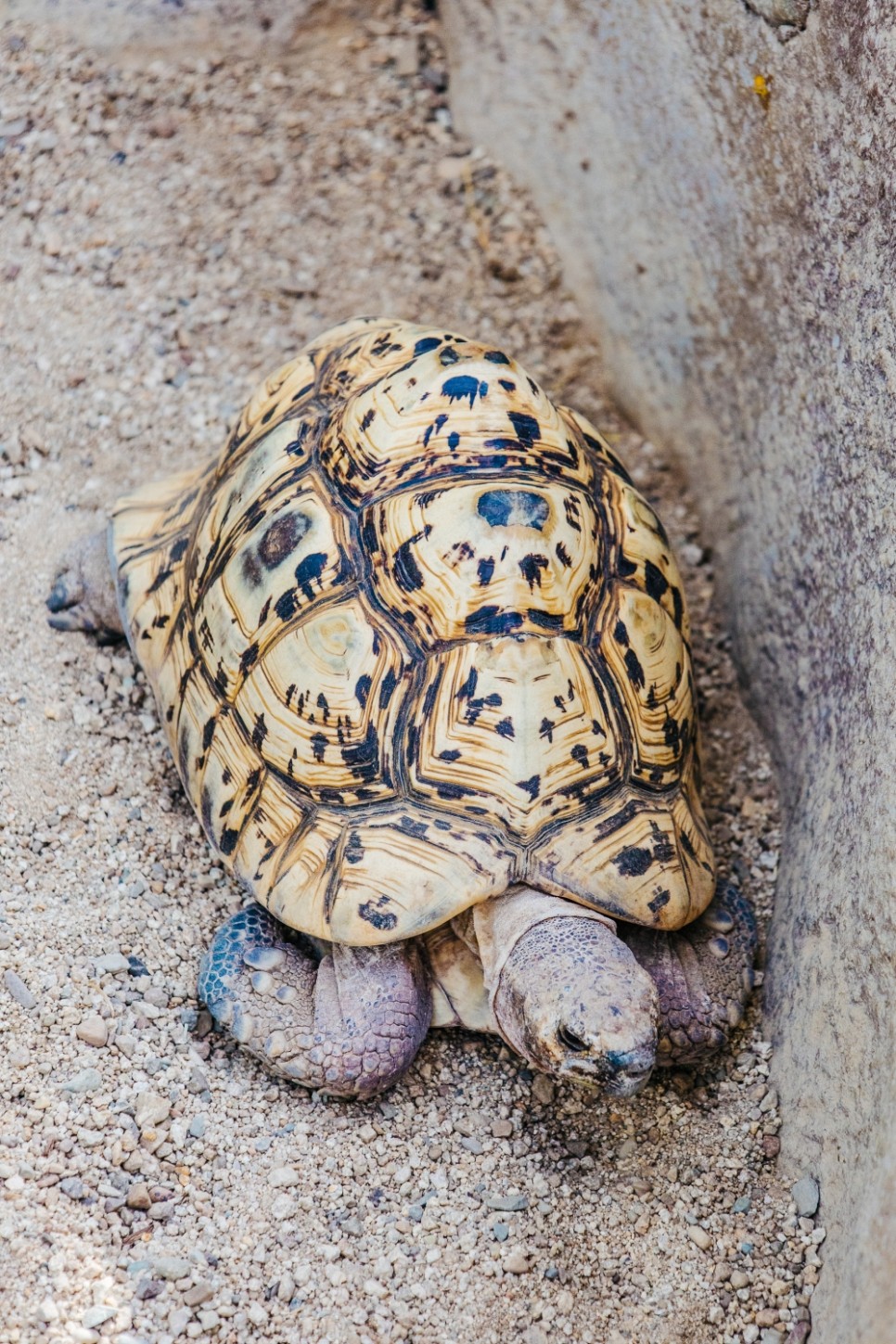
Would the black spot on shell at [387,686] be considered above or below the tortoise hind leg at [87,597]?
above

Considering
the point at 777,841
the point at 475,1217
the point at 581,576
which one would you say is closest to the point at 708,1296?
the point at 475,1217

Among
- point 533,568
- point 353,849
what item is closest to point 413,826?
point 353,849

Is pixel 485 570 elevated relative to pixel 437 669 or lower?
elevated

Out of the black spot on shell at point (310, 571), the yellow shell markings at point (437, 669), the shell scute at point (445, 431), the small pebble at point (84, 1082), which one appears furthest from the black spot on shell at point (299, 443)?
the small pebble at point (84, 1082)

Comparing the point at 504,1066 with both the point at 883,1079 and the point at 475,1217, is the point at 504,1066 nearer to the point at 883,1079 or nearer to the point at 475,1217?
the point at 475,1217

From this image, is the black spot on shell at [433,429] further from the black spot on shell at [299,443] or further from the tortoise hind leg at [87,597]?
the tortoise hind leg at [87,597]

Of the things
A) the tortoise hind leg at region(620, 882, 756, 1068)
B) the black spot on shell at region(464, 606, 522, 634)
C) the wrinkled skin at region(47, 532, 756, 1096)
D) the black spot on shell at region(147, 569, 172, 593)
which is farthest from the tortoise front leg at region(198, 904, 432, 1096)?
the black spot on shell at region(147, 569, 172, 593)

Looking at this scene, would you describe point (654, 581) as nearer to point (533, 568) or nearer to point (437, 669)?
point (533, 568)
